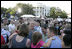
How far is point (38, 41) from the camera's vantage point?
291cm

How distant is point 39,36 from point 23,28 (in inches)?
17.2

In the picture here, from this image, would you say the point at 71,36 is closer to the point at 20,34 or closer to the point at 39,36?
the point at 39,36

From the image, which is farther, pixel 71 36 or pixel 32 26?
pixel 32 26

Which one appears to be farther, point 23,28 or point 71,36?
point 23,28

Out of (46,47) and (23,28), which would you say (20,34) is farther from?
(46,47)

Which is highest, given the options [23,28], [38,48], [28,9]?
[23,28]

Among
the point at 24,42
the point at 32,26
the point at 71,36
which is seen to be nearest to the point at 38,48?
the point at 24,42

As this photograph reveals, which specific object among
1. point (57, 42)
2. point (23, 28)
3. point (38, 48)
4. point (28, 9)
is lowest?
point (28, 9)

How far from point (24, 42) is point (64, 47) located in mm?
873

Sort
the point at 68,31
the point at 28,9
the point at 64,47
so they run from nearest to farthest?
the point at 64,47, the point at 68,31, the point at 28,9

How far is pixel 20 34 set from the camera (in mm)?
3037

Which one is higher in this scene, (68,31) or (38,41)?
(68,31)

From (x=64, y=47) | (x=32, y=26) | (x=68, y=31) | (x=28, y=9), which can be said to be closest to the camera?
(x=64, y=47)

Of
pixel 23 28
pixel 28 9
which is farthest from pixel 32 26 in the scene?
pixel 28 9
